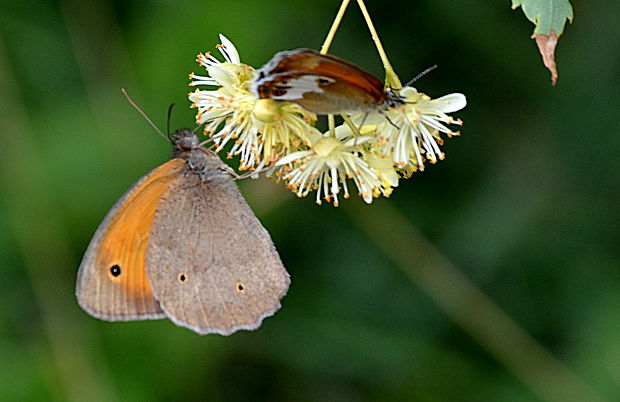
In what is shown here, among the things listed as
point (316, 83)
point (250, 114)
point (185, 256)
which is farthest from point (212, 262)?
point (316, 83)

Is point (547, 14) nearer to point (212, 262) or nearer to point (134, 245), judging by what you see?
point (212, 262)

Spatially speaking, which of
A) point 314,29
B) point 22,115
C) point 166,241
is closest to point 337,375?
point 166,241

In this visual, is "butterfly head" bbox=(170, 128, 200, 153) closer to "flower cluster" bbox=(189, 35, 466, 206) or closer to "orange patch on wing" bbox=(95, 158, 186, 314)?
"orange patch on wing" bbox=(95, 158, 186, 314)

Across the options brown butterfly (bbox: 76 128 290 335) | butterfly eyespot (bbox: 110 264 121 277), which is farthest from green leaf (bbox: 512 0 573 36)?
butterfly eyespot (bbox: 110 264 121 277)

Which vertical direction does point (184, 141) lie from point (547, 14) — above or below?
below

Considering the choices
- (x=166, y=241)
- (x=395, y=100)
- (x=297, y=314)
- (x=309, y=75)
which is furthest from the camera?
(x=297, y=314)

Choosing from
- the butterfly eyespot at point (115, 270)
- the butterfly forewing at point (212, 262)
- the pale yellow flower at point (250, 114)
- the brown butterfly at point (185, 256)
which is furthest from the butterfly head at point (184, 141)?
the butterfly eyespot at point (115, 270)

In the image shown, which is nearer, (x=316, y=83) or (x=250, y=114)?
(x=316, y=83)

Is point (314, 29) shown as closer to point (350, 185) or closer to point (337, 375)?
point (350, 185)
